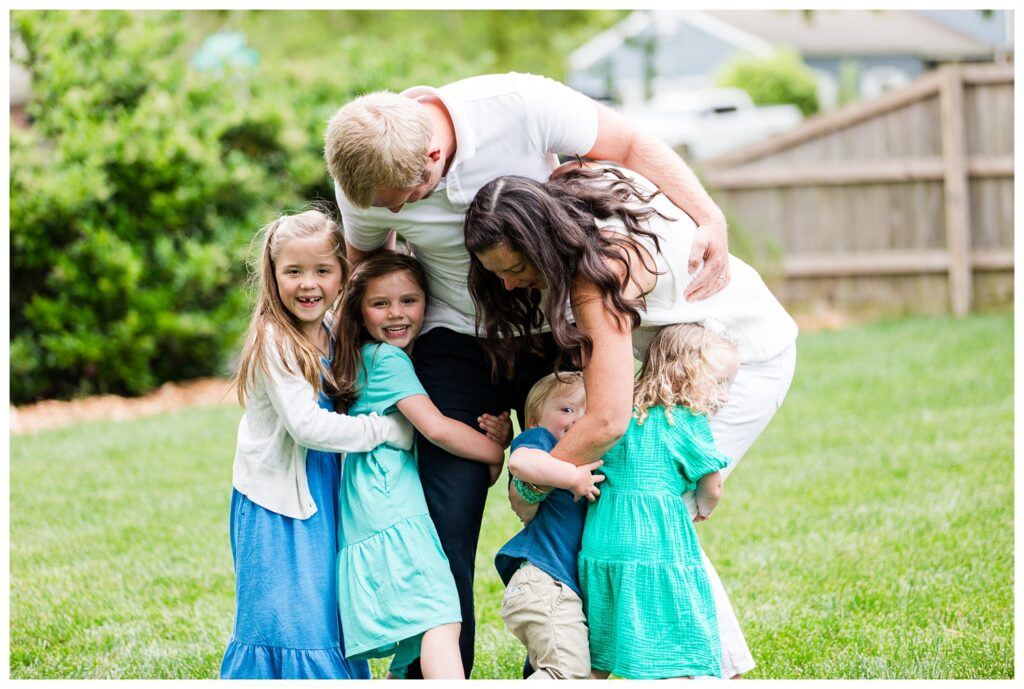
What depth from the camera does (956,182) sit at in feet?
33.9

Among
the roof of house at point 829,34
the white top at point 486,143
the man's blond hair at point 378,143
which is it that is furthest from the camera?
the roof of house at point 829,34

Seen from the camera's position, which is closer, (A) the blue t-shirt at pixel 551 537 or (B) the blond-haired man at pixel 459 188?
(B) the blond-haired man at pixel 459 188

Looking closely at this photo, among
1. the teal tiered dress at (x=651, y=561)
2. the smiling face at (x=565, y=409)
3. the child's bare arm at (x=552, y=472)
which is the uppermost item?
the smiling face at (x=565, y=409)

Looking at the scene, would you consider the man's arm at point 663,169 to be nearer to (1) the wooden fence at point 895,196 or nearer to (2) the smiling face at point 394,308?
(2) the smiling face at point 394,308

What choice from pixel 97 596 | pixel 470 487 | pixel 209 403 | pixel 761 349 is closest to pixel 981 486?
pixel 761 349

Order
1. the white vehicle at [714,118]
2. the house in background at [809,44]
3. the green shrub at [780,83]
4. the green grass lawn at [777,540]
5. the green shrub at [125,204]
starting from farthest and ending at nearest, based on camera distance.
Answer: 1. the house in background at [809,44]
2. the green shrub at [780,83]
3. the white vehicle at [714,118]
4. the green shrub at [125,204]
5. the green grass lawn at [777,540]

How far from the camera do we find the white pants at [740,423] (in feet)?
9.78

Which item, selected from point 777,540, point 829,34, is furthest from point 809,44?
point 777,540

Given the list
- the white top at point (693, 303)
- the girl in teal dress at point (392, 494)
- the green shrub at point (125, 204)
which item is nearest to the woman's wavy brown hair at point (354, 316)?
the girl in teal dress at point (392, 494)

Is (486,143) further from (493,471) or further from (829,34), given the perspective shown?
(829,34)

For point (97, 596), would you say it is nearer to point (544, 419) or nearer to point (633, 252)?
point (544, 419)

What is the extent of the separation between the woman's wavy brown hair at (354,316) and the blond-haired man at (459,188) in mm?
43

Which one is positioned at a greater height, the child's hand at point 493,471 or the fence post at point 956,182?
the fence post at point 956,182
